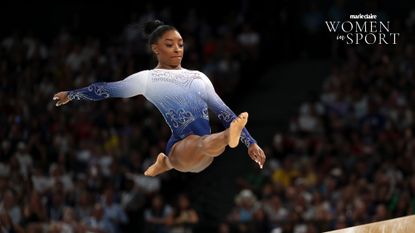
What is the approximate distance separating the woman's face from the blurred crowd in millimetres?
4586

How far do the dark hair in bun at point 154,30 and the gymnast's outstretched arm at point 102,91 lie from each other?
0.34 metres

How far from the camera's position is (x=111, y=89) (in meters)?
7.34

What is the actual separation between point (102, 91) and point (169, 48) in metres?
0.64

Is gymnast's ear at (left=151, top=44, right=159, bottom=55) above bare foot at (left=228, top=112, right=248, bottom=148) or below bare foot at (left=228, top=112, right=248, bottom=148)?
above

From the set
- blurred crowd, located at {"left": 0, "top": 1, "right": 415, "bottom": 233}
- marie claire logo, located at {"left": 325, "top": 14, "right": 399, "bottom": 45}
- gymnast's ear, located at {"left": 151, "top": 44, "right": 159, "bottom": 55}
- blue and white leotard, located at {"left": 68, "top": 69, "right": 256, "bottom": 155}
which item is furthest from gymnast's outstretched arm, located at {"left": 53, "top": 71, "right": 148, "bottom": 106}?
marie claire logo, located at {"left": 325, "top": 14, "right": 399, "bottom": 45}

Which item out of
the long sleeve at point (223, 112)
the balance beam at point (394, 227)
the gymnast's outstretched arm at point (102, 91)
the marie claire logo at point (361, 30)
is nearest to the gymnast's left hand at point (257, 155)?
the long sleeve at point (223, 112)

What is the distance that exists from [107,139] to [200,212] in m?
1.98

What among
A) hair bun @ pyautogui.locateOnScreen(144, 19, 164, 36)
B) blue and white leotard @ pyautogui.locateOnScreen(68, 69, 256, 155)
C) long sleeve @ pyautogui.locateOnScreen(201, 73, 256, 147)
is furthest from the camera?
hair bun @ pyautogui.locateOnScreen(144, 19, 164, 36)

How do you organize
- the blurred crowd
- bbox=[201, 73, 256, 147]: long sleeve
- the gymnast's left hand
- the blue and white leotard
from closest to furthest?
the gymnast's left hand → bbox=[201, 73, 256, 147]: long sleeve → the blue and white leotard → the blurred crowd

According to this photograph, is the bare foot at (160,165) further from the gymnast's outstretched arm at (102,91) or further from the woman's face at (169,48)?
the woman's face at (169,48)

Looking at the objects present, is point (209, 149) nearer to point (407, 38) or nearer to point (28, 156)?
point (28, 156)

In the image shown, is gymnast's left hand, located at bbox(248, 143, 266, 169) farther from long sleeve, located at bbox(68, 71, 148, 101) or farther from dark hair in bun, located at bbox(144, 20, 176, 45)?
dark hair in bun, located at bbox(144, 20, 176, 45)

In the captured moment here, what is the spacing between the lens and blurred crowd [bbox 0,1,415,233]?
12.4m

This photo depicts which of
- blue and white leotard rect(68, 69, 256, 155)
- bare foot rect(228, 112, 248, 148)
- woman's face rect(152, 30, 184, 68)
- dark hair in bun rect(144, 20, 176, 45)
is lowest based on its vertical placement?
bare foot rect(228, 112, 248, 148)
